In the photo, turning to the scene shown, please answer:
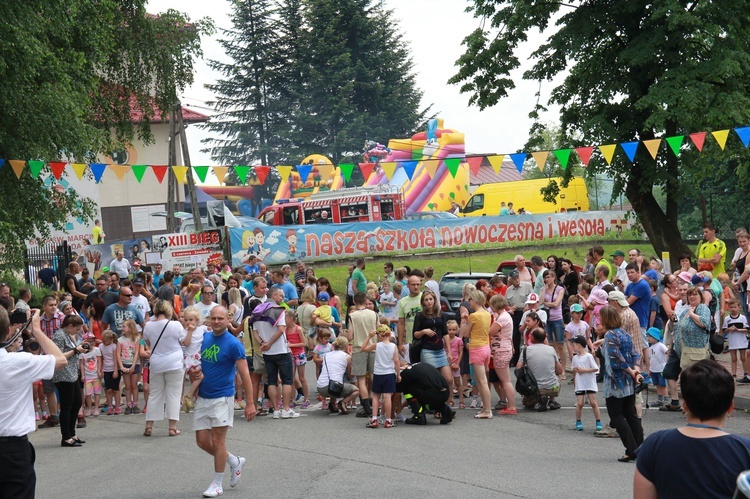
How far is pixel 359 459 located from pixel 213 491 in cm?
192

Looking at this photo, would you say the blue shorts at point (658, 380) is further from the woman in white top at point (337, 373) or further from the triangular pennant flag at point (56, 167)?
the triangular pennant flag at point (56, 167)

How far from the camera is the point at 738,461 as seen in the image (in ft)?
12.7

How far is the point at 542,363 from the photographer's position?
41.5 feet

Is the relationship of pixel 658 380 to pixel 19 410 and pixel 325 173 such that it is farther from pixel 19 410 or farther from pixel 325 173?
pixel 325 173

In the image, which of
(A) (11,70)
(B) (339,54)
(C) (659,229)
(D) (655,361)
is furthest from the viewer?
(B) (339,54)

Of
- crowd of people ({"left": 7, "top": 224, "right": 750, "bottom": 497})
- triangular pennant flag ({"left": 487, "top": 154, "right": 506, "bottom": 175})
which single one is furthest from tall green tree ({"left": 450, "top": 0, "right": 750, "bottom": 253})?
crowd of people ({"left": 7, "top": 224, "right": 750, "bottom": 497})

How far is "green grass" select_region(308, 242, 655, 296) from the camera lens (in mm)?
31375

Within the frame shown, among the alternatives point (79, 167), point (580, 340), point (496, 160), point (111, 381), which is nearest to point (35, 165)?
point (79, 167)

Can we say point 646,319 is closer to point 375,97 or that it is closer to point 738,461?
point 738,461

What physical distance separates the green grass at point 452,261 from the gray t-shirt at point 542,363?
58.0 feet

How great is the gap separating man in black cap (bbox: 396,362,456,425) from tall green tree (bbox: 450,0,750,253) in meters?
11.2

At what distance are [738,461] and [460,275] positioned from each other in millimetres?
17086

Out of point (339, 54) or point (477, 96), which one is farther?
point (339, 54)

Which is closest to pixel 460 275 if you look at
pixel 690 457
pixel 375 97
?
pixel 690 457
